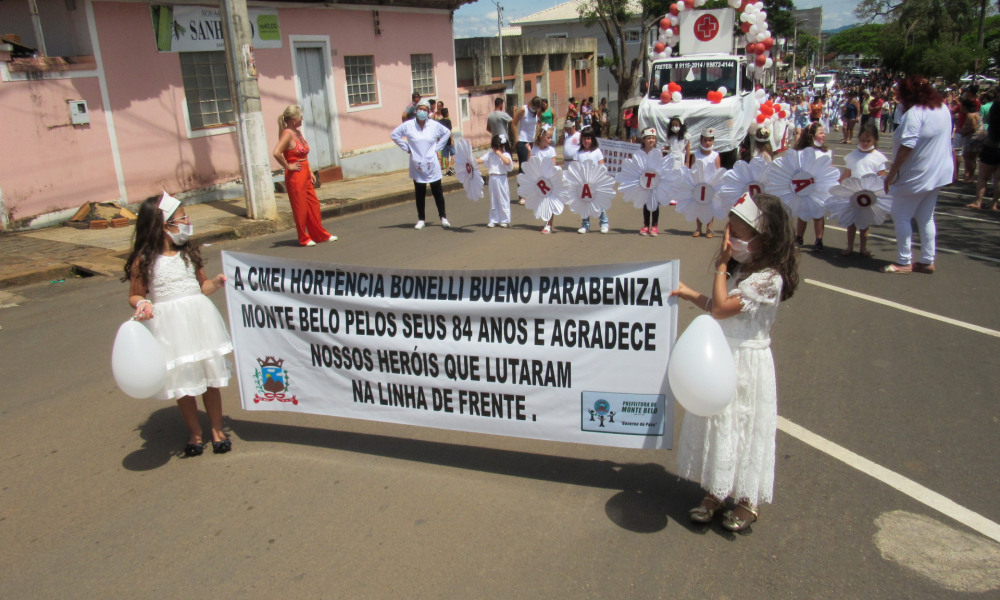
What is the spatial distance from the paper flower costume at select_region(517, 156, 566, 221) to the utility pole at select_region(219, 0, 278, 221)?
447 cm

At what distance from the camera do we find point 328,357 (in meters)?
4.04

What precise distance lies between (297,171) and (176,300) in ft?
20.2

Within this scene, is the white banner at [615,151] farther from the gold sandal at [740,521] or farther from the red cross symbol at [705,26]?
the red cross symbol at [705,26]

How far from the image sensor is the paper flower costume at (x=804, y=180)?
7953 mm

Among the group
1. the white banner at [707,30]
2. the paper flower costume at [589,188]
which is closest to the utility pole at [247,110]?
the paper flower costume at [589,188]

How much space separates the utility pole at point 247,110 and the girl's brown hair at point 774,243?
9.87 meters

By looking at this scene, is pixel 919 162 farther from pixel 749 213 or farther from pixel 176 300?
pixel 176 300

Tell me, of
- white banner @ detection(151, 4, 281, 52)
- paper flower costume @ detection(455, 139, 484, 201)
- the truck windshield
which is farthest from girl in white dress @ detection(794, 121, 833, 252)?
white banner @ detection(151, 4, 281, 52)

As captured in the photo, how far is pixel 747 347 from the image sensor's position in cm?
319

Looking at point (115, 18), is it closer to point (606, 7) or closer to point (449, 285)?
point (449, 285)

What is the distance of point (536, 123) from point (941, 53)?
36.5 metres

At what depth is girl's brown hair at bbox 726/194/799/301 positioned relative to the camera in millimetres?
3064

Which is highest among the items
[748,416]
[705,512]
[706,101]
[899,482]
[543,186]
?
[706,101]

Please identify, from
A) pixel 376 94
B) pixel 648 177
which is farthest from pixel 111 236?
pixel 376 94
